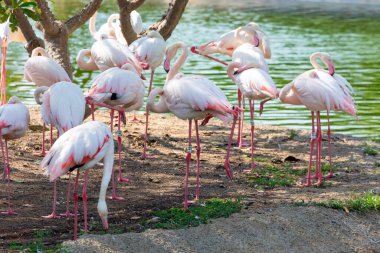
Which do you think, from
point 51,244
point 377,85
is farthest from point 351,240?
point 377,85

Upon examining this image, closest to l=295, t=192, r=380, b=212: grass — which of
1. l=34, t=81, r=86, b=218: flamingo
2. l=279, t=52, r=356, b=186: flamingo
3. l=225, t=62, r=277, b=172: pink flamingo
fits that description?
l=279, t=52, r=356, b=186: flamingo

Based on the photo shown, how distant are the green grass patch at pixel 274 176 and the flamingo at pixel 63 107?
1.99 m

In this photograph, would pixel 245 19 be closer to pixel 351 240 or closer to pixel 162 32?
pixel 162 32

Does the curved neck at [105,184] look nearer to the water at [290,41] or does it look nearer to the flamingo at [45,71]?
the flamingo at [45,71]

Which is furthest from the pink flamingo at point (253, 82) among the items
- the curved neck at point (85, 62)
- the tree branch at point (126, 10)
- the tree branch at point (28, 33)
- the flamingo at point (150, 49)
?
the tree branch at point (28, 33)

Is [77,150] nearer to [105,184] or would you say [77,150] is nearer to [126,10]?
[105,184]

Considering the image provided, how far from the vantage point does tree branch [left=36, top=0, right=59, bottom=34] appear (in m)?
9.25

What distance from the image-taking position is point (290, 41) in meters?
20.3

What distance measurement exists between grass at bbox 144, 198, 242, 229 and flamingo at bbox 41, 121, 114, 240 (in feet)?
1.76

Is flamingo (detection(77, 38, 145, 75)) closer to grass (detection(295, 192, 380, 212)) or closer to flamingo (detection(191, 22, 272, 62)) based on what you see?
flamingo (detection(191, 22, 272, 62))

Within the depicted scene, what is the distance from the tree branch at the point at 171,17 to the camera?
10.2m

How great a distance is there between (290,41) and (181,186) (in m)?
12.9

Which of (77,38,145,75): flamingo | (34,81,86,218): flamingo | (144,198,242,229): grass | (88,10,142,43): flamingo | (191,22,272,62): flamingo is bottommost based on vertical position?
(144,198,242,229): grass

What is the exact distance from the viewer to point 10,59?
685 inches
